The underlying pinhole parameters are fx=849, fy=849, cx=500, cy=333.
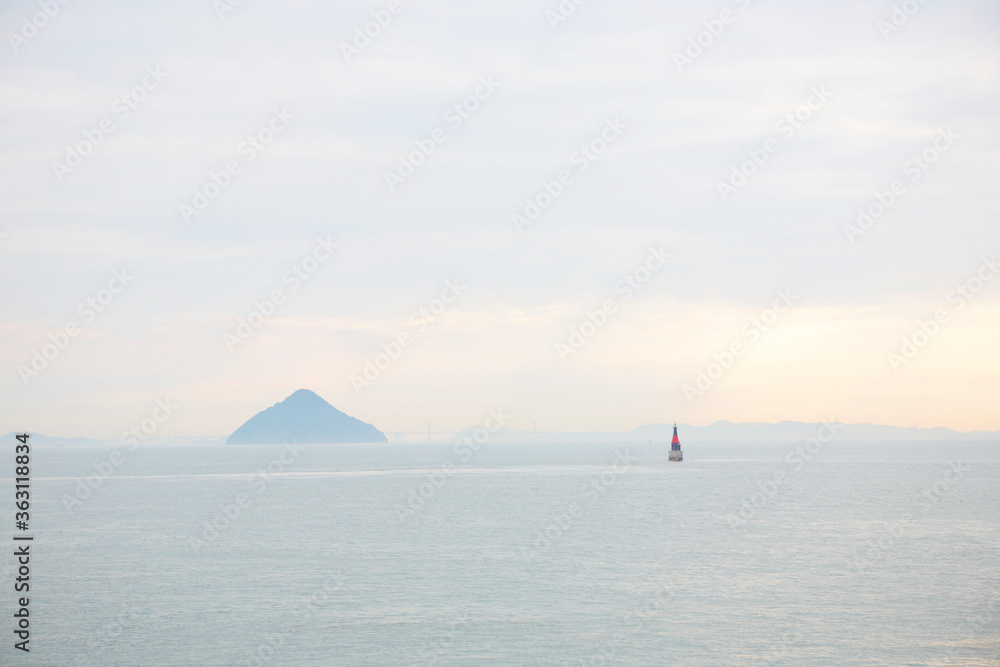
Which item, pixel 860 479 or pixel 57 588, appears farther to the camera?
pixel 860 479

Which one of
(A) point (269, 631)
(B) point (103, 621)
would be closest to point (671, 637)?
(A) point (269, 631)

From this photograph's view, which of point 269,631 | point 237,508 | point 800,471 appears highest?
point 800,471

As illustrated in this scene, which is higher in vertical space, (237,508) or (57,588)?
(237,508)

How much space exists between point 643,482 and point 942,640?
107m

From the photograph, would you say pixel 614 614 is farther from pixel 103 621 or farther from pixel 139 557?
pixel 139 557

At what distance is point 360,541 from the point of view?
236ft

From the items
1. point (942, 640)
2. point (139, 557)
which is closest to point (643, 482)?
point (139, 557)

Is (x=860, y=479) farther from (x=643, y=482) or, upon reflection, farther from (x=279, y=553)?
(x=279, y=553)

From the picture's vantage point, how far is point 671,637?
41.4 metres

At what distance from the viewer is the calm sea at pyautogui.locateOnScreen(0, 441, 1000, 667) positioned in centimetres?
3959

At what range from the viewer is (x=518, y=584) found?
172 feet

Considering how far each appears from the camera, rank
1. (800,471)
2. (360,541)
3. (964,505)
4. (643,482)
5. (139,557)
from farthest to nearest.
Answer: (800,471) < (643,482) < (964,505) < (360,541) < (139,557)

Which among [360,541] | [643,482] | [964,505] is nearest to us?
[360,541]

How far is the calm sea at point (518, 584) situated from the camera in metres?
39.6
